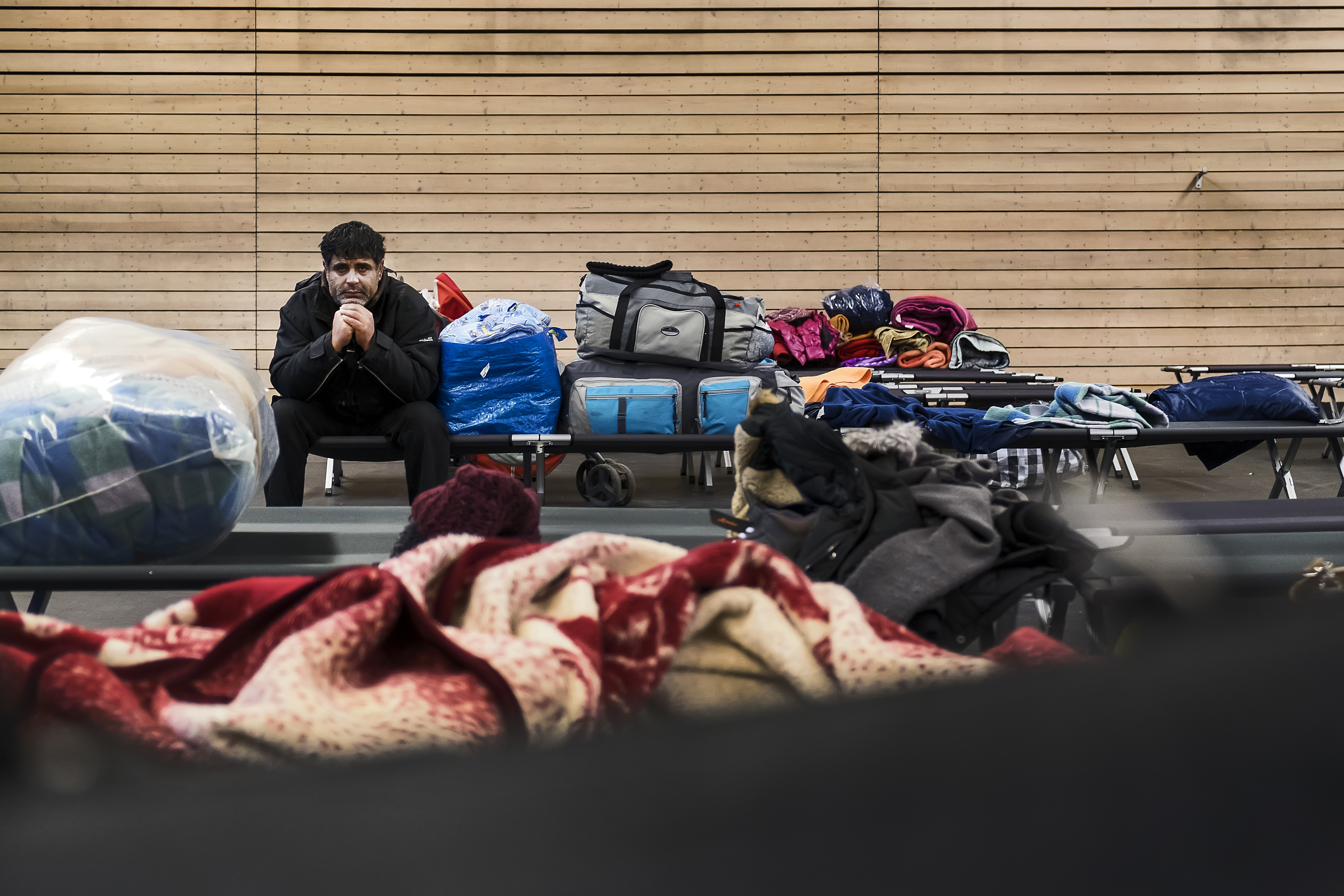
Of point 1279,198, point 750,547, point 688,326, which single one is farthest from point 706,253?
point 750,547

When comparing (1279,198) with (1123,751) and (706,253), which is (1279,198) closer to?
(706,253)

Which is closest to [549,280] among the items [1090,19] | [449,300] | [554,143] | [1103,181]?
[554,143]

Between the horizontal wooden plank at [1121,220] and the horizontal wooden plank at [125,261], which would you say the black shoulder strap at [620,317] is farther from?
the horizontal wooden plank at [125,261]

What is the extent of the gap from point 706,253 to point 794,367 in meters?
1.35

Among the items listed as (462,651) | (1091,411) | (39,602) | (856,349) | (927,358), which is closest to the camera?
(462,651)

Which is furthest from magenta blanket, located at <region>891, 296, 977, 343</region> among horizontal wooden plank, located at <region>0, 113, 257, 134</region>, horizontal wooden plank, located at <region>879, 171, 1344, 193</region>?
horizontal wooden plank, located at <region>0, 113, 257, 134</region>

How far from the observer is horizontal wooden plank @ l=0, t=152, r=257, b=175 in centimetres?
607

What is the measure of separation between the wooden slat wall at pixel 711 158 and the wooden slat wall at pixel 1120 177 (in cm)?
2

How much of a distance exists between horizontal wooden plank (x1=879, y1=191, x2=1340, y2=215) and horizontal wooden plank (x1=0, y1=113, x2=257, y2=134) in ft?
14.7

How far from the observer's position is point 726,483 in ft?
16.0

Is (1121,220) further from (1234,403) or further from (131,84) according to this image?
(131,84)

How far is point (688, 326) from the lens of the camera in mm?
3338

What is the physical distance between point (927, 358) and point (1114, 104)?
2.73 meters

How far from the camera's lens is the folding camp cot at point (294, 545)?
138 centimetres
